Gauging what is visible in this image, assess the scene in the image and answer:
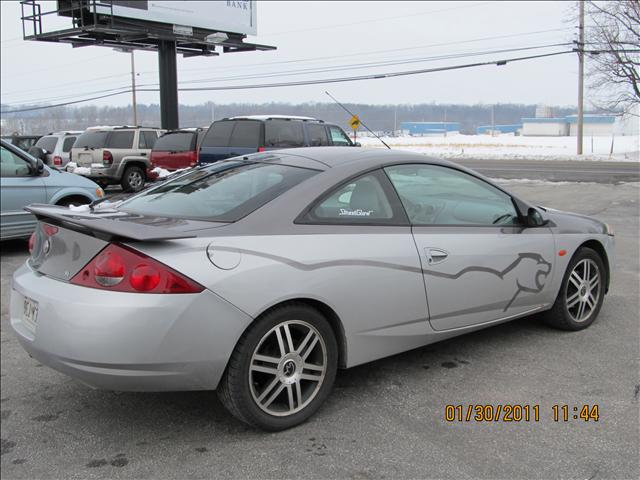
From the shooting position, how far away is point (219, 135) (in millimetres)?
12898

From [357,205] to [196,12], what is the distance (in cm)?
2381

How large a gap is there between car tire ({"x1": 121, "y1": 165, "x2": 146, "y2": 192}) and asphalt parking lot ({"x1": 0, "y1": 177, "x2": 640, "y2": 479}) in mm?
13662

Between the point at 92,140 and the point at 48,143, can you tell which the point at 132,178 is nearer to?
the point at 92,140

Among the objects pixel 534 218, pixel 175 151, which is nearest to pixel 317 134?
pixel 175 151

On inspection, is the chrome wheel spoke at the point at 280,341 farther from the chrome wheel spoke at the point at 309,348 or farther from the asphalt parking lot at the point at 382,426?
the asphalt parking lot at the point at 382,426

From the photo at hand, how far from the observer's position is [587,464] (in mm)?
2961

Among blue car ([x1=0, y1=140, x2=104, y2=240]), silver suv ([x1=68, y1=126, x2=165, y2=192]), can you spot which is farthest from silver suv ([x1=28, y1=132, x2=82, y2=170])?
blue car ([x1=0, y1=140, x2=104, y2=240])

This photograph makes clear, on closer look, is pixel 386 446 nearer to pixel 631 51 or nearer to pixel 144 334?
pixel 144 334

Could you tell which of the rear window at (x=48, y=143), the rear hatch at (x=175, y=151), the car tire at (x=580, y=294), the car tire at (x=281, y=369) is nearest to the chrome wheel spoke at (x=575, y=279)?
the car tire at (x=580, y=294)

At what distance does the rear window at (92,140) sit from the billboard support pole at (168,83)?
710 centimetres

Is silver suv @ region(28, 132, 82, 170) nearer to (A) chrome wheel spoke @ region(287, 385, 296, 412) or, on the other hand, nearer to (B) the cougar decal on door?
(B) the cougar decal on door

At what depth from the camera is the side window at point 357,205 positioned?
3.56 metres

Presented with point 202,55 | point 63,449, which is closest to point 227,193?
point 63,449

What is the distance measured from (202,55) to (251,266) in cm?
2671
